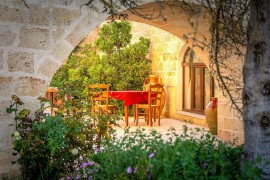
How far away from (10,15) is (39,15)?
0.27 m

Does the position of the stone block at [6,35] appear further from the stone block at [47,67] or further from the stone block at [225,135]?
the stone block at [225,135]

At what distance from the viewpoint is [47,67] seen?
4.32 m

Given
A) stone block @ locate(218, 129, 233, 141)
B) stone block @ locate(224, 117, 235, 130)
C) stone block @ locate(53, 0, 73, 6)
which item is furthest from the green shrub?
stone block @ locate(218, 129, 233, 141)

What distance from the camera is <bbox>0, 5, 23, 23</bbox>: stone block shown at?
13.6 ft

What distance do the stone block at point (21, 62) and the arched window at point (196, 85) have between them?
5.20m

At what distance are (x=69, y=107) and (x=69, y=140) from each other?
1.01 ft

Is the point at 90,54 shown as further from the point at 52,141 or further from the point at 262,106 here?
the point at 262,106

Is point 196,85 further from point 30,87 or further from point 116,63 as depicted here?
point 30,87

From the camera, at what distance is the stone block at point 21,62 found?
419cm

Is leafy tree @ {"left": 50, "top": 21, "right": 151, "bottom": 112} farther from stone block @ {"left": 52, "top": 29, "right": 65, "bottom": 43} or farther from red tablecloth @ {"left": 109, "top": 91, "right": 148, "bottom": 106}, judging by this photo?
stone block @ {"left": 52, "top": 29, "right": 65, "bottom": 43}

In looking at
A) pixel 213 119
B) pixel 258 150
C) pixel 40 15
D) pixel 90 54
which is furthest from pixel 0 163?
pixel 90 54

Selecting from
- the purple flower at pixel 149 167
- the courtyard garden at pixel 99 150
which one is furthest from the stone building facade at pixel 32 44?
the purple flower at pixel 149 167

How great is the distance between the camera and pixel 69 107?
407cm

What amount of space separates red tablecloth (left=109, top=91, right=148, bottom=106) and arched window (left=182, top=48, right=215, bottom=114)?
46.3 inches
